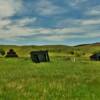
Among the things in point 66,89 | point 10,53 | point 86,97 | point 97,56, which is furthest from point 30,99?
point 10,53

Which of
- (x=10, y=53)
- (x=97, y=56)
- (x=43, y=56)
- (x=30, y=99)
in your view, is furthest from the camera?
(x=10, y=53)

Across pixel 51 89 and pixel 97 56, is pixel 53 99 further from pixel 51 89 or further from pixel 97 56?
pixel 97 56

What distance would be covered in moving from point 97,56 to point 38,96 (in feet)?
268

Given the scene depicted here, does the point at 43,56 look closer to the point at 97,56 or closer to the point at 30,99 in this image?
the point at 97,56

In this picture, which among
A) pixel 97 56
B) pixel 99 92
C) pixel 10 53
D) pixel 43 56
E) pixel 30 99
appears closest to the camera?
pixel 30 99

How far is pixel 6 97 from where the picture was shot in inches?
602

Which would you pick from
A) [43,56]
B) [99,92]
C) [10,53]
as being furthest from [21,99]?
[10,53]

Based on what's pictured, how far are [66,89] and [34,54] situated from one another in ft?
176

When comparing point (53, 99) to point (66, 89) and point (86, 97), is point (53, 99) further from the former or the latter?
point (66, 89)

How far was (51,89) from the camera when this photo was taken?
18.1m

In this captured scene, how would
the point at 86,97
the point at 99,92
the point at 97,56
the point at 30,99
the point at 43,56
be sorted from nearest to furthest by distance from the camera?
the point at 30,99 → the point at 86,97 → the point at 99,92 → the point at 43,56 → the point at 97,56

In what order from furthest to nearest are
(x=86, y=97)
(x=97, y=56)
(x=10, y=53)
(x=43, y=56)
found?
(x=10, y=53), (x=97, y=56), (x=43, y=56), (x=86, y=97)

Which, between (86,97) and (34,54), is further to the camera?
(34,54)

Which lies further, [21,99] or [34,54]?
[34,54]
